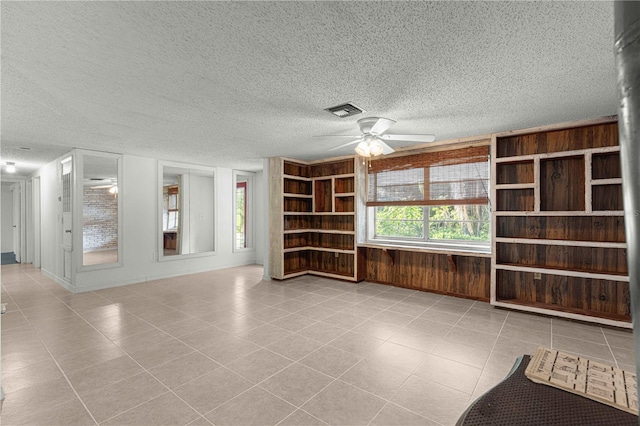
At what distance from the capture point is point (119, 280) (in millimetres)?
5617

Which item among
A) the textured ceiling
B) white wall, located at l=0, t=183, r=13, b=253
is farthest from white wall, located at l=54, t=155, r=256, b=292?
white wall, located at l=0, t=183, r=13, b=253

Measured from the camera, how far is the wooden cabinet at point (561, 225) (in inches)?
143

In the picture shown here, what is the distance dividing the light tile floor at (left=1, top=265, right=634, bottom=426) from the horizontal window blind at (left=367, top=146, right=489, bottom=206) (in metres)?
1.66

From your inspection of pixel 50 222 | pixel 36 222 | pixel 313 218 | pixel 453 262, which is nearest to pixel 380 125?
pixel 453 262

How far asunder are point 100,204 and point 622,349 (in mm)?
7825

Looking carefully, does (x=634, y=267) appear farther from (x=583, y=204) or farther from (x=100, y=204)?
(x=100, y=204)

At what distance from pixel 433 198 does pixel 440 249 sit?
0.86 metres

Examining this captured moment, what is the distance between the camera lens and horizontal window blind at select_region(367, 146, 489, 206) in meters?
4.60

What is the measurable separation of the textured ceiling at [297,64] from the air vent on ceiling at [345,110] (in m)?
0.10

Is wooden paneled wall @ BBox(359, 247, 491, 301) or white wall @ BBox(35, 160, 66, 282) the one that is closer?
wooden paneled wall @ BBox(359, 247, 491, 301)

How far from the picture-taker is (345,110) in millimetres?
3221

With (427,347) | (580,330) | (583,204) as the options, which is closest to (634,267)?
(427,347)

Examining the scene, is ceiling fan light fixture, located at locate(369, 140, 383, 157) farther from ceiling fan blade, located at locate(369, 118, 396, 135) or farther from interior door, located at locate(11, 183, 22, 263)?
interior door, located at locate(11, 183, 22, 263)

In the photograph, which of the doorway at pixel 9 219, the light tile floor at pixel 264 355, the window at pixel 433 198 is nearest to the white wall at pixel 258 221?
the light tile floor at pixel 264 355
